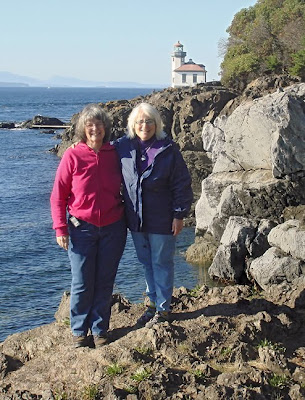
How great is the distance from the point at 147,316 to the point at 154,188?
1692 millimetres

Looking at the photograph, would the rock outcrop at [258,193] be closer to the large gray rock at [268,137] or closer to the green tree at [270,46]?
the large gray rock at [268,137]

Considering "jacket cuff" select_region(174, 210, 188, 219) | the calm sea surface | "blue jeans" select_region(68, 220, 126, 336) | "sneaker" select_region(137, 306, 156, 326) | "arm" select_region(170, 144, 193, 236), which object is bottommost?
the calm sea surface

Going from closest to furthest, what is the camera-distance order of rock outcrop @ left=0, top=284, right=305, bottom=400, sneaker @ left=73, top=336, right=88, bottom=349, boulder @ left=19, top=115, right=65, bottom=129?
rock outcrop @ left=0, top=284, right=305, bottom=400 < sneaker @ left=73, top=336, right=88, bottom=349 < boulder @ left=19, top=115, right=65, bottom=129

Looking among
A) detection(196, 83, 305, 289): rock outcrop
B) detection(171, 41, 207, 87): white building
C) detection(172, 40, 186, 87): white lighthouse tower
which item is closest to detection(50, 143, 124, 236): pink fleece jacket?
detection(196, 83, 305, 289): rock outcrop

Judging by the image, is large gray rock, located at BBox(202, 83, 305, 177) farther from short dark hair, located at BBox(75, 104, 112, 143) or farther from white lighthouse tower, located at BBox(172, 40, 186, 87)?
white lighthouse tower, located at BBox(172, 40, 186, 87)

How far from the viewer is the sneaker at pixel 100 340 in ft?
25.6

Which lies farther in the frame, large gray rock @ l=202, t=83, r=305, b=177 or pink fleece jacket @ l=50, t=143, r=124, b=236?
large gray rock @ l=202, t=83, r=305, b=177

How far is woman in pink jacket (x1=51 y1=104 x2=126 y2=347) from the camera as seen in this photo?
7773mm

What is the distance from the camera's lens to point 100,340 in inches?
309

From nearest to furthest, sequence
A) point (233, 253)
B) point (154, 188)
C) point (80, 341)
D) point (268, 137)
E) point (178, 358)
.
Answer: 1. point (178, 358)
2. point (80, 341)
3. point (154, 188)
4. point (233, 253)
5. point (268, 137)

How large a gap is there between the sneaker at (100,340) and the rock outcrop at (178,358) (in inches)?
4.8

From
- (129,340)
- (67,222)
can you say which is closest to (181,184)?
(67,222)

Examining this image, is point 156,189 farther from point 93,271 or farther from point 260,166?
point 260,166

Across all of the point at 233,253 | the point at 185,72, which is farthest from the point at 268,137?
the point at 185,72
